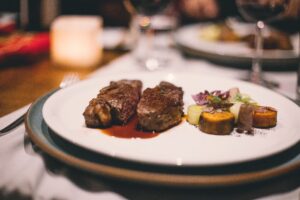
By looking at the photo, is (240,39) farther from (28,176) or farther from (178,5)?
(28,176)

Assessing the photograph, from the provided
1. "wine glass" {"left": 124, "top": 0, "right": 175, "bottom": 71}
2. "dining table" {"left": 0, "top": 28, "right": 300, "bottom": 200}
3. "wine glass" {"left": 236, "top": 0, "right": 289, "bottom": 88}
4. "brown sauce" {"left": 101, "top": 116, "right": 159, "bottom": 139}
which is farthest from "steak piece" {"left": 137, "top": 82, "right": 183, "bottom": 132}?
"wine glass" {"left": 124, "top": 0, "right": 175, "bottom": 71}

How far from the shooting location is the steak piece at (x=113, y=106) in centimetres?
108

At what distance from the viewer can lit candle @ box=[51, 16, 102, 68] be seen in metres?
2.04

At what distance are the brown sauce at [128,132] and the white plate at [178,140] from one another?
0.03 meters

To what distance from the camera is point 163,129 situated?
1.10 m

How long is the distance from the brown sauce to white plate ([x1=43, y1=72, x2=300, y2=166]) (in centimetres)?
3

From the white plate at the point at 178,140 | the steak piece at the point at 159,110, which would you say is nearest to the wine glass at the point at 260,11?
the white plate at the point at 178,140

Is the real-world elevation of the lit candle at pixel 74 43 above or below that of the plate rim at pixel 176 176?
below

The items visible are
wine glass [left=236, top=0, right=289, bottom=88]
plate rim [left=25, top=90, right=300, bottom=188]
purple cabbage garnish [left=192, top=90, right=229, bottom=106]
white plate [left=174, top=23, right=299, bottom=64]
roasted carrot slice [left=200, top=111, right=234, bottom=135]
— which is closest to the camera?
plate rim [left=25, top=90, right=300, bottom=188]

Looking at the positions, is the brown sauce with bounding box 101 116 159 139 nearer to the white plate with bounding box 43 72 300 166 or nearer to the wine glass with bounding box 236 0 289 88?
the white plate with bounding box 43 72 300 166

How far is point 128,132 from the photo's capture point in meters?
1.10

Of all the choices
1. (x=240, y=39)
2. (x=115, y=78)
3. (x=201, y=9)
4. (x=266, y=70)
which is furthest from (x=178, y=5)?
(x=115, y=78)

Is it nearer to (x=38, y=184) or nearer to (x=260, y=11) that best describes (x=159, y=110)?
(x=38, y=184)

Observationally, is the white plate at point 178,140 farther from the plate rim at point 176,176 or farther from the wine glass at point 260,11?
the wine glass at point 260,11
